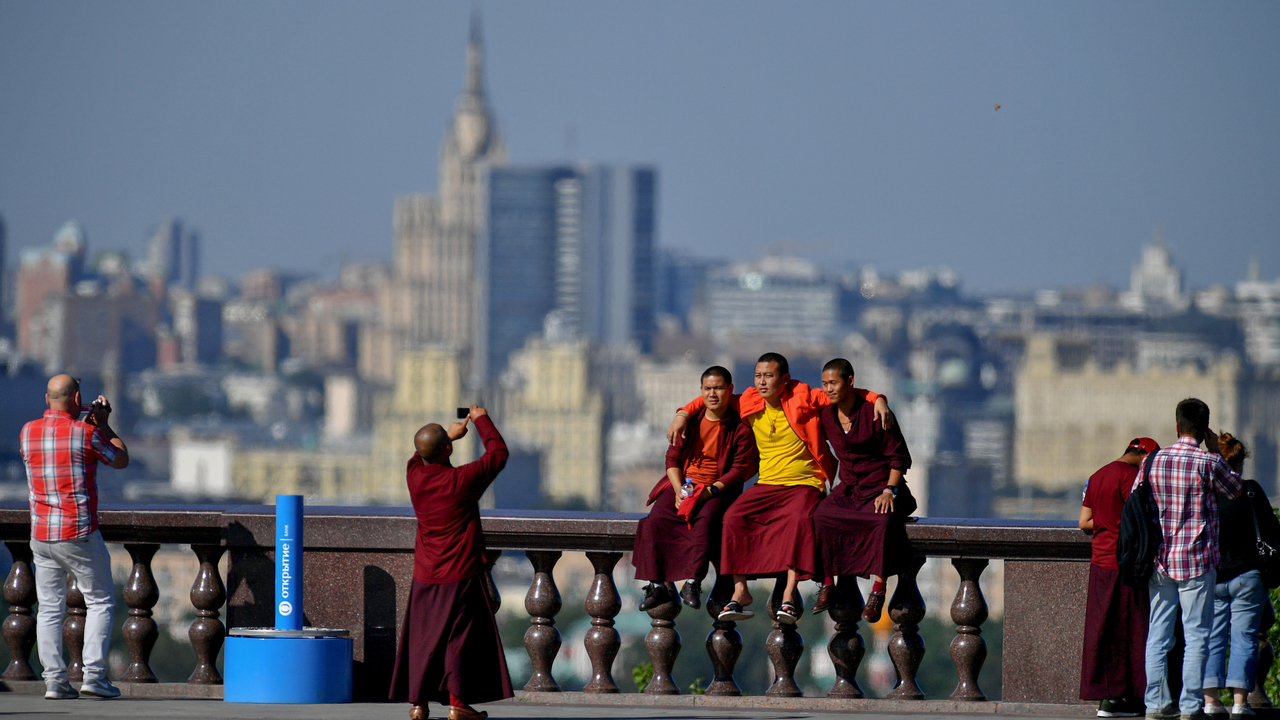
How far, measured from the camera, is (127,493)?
127000 mm

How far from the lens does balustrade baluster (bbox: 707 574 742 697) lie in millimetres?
8984

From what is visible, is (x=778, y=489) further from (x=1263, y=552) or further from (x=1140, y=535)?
(x=1263, y=552)

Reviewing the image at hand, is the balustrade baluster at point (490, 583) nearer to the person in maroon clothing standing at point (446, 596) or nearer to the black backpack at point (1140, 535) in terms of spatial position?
the person in maroon clothing standing at point (446, 596)

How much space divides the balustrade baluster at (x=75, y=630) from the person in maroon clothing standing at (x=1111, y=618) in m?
4.25

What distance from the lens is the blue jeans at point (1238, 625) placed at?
8.63 m

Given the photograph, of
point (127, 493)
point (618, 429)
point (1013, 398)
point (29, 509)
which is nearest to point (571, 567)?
point (127, 493)

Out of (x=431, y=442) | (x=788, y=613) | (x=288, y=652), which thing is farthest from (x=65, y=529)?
(x=788, y=613)

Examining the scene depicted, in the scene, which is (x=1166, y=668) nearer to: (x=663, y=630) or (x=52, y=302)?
(x=663, y=630)

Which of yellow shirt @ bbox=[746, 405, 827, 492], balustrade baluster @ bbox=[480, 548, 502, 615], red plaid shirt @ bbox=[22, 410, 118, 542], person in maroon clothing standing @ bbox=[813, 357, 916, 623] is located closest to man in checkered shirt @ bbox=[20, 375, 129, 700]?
red plaid shirt @ bbox=[22, 410, 118, 542]

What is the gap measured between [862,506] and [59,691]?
135 inches

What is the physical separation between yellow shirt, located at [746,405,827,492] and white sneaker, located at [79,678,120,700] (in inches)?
113

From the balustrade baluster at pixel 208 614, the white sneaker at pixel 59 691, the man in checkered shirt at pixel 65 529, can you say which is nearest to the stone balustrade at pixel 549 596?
the balustrade baluster at pixel 208 614

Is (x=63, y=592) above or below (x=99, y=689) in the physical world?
above

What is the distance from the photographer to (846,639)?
8.98 metres
